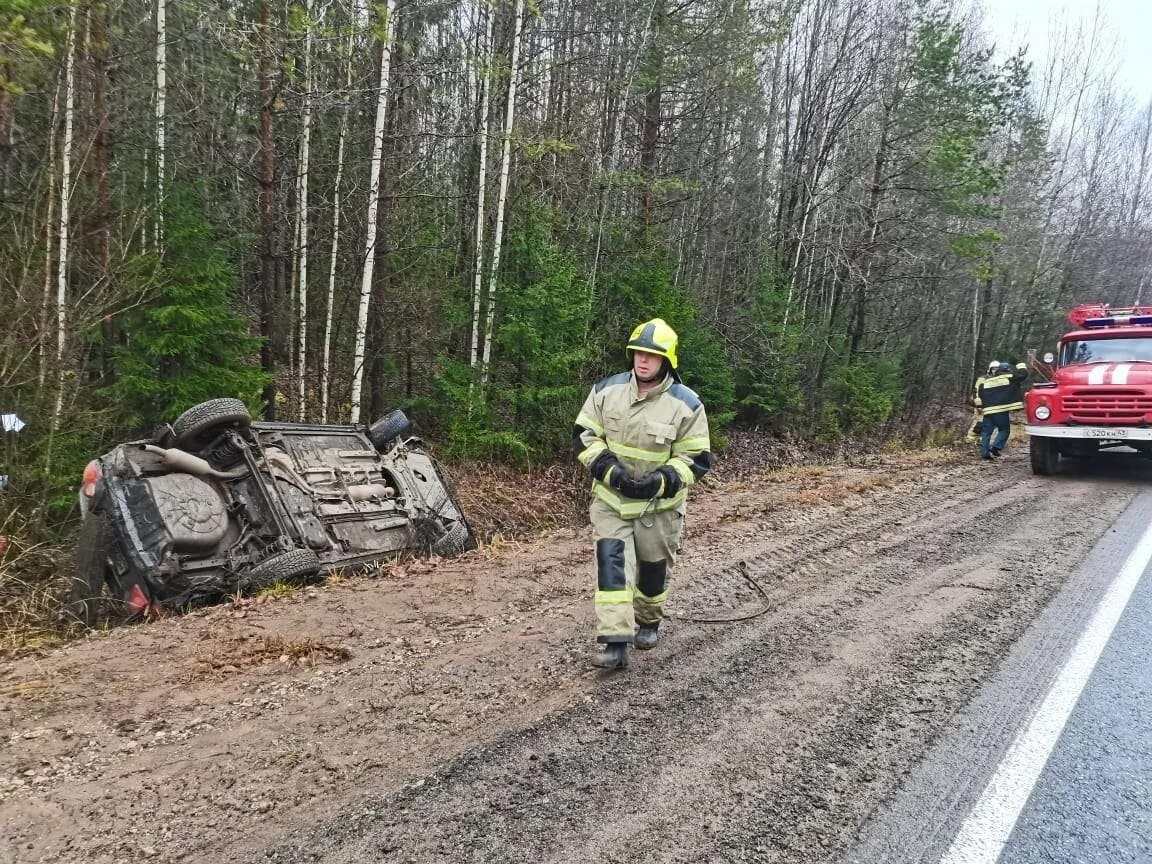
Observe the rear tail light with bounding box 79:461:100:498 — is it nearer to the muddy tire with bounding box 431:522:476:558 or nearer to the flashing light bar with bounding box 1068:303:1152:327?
the muddy tire with bounding box 431:522:476:558

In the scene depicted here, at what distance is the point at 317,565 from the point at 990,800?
15.8ft

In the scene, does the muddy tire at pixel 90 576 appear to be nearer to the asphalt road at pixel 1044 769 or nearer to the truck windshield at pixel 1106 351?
the asphalt road at pixel 1044 769

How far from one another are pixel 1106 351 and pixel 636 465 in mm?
10216

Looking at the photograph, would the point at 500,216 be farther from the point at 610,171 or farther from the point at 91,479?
the point at 91,479

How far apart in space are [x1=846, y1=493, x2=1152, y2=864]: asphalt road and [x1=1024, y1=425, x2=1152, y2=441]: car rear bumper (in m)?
6.74

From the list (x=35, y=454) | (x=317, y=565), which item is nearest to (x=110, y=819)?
(x=317, y=565)

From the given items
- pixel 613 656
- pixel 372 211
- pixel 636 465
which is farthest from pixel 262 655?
pixel 372 211

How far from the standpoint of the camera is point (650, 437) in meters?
3.77

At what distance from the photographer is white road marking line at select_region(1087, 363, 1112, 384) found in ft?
32.2

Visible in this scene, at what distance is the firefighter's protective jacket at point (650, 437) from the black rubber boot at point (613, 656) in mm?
699

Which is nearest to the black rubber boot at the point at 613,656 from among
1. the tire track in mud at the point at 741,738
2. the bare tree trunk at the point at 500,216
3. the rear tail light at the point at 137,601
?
the tire track in mud at the point at 741,738

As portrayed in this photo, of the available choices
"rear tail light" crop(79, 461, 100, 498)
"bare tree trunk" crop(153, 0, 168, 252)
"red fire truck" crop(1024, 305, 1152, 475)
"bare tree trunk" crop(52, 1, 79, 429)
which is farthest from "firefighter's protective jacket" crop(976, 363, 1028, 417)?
"bare tree trunk" crop(52, 1, 79, 429)

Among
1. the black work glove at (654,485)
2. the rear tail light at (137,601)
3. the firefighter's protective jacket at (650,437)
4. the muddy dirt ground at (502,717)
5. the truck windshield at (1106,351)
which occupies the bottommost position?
the rear tail light at (137,601)

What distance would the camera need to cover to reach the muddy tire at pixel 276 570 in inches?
216
